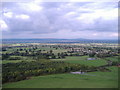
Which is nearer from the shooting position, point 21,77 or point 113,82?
point 113,82

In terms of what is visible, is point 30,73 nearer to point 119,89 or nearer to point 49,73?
point 49,73

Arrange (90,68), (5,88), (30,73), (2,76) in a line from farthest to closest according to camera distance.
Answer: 1. (90,68)
2. (30,73)
3. (2,76)
4. (5,88)

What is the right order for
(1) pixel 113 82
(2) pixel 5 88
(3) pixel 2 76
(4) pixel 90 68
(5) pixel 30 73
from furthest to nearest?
1. (4) pixel 90 68
2. (5) pixel 30 73
3. (3) pixel 2 76
4. (1) pixel 113 82
5. (2) pixel 5 88

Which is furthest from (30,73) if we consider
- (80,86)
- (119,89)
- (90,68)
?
(119,89)

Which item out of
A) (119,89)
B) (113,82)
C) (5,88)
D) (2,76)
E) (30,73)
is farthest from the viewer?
(30,73)

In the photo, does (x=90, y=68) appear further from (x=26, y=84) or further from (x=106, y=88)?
(x=26, y=84)

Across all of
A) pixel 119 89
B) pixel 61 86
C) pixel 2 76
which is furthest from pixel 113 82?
pixel 2 76

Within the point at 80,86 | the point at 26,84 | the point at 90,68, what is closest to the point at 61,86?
the point at 80,86

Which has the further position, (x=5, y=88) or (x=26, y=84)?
(x=26, y=84)

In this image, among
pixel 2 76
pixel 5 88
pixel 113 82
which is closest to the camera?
pixel 5 88
